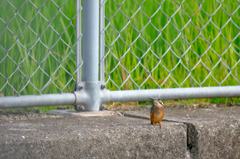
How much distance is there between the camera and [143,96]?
5.66 ft

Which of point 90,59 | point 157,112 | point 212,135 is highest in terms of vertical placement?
point 90,59

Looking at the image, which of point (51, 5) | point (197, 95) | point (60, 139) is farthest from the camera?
point (197, 95)

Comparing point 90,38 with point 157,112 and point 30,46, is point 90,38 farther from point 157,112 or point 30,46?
point 157,112

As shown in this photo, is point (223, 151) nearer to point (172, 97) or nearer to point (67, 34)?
point (172, 97)

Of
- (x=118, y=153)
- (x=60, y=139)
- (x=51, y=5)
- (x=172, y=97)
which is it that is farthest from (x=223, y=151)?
(x=51, y=5)

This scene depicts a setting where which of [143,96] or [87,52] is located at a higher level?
[87,52]

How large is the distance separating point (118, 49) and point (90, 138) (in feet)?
Result: 3.08

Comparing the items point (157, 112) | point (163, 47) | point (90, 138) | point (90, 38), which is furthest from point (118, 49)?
point (90, 138)

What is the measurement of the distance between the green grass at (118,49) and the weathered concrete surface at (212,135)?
30 cm

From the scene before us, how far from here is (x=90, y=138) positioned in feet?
4.03

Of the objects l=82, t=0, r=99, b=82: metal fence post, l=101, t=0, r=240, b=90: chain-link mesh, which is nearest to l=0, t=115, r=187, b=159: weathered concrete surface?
l=82, t=0, r=99, b=82: metal fence post

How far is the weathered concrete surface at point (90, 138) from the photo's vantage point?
114 cm

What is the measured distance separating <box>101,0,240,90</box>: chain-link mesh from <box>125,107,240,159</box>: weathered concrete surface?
0.41 m

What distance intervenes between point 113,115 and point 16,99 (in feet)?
1.47
